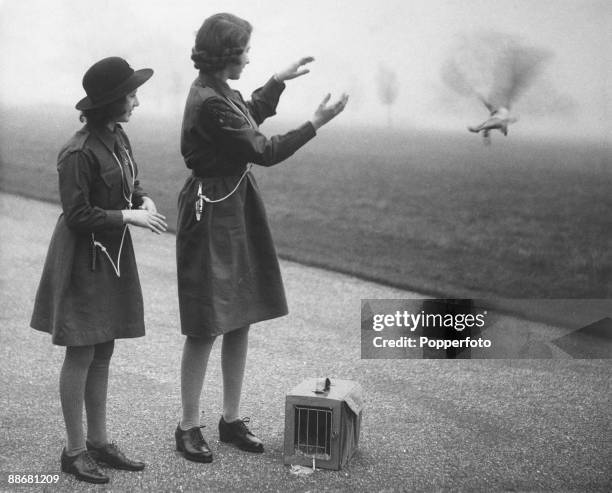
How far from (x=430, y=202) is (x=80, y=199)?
5.46 meters

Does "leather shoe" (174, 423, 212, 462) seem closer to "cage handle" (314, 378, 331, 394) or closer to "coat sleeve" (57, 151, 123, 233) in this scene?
"cage handle" (314, 378, 331, 394)

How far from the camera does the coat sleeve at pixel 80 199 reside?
2.76 metres

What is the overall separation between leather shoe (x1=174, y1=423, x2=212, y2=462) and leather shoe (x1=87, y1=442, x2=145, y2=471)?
0.59 feet

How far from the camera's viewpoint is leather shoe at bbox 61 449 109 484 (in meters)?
2.95

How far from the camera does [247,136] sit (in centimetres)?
288

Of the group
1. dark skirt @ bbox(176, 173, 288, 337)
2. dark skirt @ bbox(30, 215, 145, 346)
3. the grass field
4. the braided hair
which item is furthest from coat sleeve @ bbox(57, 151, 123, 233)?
the grass field

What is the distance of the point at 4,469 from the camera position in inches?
121

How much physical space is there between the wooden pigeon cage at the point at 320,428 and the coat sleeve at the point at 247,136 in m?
1.01

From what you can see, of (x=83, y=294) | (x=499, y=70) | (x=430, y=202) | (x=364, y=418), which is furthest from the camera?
(x=430, y=202)

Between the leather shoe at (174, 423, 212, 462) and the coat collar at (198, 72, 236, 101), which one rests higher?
the coat collar at (198, 72, 236, 101)

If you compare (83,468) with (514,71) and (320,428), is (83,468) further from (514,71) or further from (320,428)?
(514,71)

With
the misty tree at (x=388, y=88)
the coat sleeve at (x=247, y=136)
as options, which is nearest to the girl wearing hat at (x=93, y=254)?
the coat sleeve at (x=247, y=136)

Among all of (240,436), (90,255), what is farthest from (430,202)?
(90,255)

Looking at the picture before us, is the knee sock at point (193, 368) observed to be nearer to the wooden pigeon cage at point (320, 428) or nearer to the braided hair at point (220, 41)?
the wooden pigeon cage at point (320, 428)
